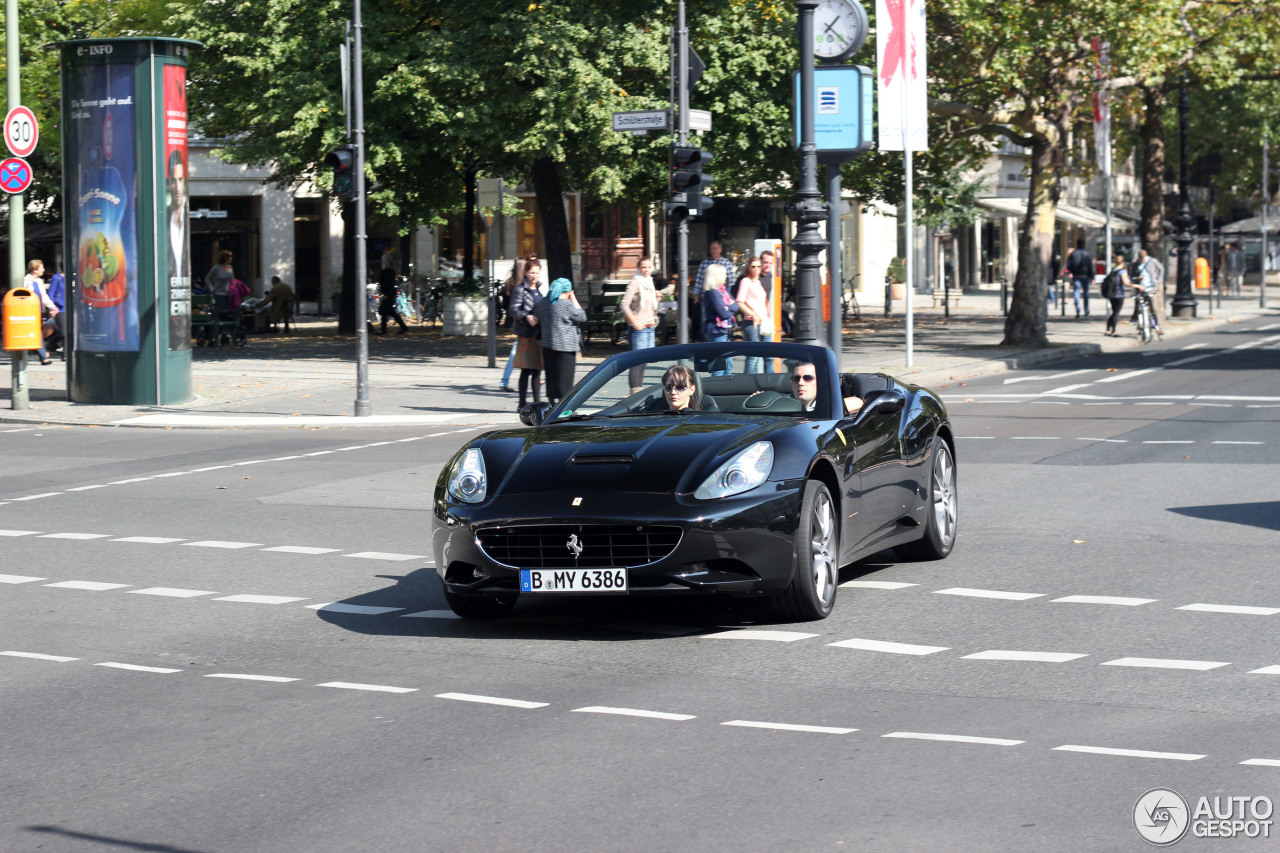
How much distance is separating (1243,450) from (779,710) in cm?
1066

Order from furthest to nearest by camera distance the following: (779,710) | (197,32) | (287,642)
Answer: (197,32) → (287,642) → (779,710)

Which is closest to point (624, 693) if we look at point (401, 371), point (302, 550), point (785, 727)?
point (785, 727)

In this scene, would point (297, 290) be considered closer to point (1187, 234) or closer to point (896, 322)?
point (896, 322)

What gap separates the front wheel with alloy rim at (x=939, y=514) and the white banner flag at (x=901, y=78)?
1587 cm

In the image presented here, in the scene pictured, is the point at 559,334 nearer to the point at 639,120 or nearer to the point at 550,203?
the point at 639,120

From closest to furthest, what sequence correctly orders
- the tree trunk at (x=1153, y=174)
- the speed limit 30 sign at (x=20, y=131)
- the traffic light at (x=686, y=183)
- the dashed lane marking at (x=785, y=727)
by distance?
1. the dashed lane marking at (x=785, y=727)
2. the traffic light at (x=686, y=183)
3. the speed limit 30 sign at (x=20, y=131)
4. the tree trunk at (x=1153, y=174)

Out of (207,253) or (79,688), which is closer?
(79,688)

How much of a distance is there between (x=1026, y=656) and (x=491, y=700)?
2317 millimetres

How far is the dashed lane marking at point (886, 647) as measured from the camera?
24.9 ft

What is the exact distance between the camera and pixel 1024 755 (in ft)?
18.9

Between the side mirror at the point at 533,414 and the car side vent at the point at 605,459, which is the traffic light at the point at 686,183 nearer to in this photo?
the side mirror at the point at 533,414

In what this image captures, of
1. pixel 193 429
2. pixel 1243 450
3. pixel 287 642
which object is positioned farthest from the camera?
pixel 193 429

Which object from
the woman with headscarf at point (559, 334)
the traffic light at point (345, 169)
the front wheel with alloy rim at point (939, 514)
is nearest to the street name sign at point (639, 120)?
the woman with headscarf at point (559, 334)

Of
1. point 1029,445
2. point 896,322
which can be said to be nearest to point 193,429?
point 1029,445
